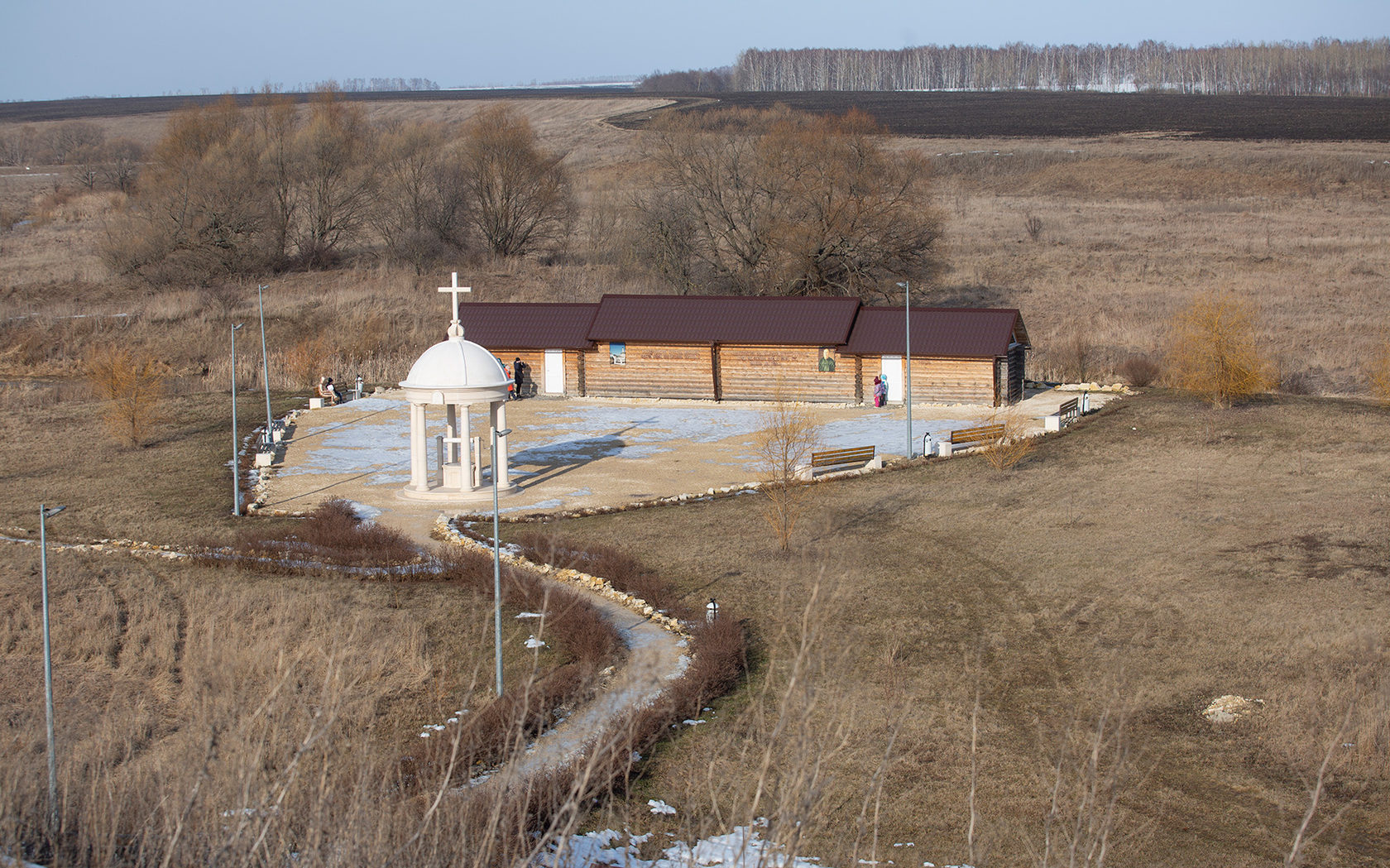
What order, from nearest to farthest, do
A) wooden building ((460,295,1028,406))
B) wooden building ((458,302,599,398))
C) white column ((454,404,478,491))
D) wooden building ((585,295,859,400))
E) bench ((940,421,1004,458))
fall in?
white column ((454,404,478,491)) → bench ((940,421,1004,458)) → wooden building ((460,295,1028,406)) → wooden building ((585,295,859,400)) → wooden building ((458,302,599,398))

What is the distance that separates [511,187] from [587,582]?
5273 cm

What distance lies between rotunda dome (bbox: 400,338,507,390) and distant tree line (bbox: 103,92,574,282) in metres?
43.9

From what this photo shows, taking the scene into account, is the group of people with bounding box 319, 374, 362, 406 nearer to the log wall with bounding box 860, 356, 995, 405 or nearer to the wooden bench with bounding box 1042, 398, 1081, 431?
the log wall with bounding box 860, 356, 995, 405

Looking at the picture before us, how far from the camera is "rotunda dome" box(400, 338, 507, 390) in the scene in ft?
93.1

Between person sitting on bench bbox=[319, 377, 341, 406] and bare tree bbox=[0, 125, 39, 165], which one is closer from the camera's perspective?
person sitting on bench bbox=[319, 377, 341, 406]

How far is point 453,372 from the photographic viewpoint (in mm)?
28469

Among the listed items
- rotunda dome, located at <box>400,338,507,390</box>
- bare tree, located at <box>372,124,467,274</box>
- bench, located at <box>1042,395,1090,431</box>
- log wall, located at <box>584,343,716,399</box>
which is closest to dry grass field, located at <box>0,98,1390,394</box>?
bare tree, located at <box>372,124,467,274</box>

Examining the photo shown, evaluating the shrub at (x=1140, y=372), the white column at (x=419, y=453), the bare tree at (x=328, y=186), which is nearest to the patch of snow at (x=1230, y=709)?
the white column at (x=419, y=453)

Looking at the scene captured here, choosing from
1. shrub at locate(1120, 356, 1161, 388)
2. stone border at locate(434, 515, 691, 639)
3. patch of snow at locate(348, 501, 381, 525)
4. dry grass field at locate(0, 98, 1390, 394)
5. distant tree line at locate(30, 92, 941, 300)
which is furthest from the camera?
distant tree line at locate(30, 92, 941, 300)

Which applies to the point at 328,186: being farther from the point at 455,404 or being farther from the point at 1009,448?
the point at 1009,448

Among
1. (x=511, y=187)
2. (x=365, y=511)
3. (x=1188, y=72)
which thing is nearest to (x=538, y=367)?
(x=365, y=511)

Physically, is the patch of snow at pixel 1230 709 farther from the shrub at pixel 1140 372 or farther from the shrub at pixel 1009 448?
the shrub at pixel 1140 372

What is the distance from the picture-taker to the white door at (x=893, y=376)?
138 feet

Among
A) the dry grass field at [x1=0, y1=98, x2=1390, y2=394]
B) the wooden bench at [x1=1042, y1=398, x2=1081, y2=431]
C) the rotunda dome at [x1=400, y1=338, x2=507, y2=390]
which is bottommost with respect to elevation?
the wooden bench at [x1=1042, y1=398, x2=1081, y2=431]
